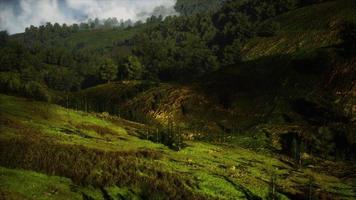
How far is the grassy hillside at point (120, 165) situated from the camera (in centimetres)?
4422

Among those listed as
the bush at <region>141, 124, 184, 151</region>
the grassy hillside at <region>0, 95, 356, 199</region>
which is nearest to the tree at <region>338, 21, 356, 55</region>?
the grassy hillside at <region>0, 95, 356, 199</region>

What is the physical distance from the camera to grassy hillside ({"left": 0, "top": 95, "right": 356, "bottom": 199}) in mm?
44219

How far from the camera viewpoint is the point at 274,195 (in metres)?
57.7

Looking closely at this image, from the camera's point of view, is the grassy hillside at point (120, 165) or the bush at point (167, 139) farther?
the bush at point (167, 139)

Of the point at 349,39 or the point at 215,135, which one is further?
the point at 349,39

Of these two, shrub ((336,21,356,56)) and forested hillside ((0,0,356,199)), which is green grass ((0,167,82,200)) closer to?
forested hillside ((0,0,356,199))

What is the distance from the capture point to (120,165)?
5356 cm

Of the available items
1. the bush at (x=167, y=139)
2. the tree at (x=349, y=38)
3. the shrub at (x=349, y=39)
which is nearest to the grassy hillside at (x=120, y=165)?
the bush at (x=167, y=139)

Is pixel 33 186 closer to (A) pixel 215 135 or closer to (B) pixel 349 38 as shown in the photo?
(A) pixel 215 135

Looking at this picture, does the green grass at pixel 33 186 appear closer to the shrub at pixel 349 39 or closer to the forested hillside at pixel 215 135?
the forested hillside at pixel 215 135

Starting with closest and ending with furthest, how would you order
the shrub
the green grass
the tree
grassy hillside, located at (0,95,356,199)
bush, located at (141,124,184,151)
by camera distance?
the green grass, grassy hillside, located at (0,95,356,199), bush, located at (141,124,184,151), the shrub, the tree

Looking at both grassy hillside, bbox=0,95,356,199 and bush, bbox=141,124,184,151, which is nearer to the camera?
grassy hillside, bbox=0,95,356,199

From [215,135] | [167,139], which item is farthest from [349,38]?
[167,139]

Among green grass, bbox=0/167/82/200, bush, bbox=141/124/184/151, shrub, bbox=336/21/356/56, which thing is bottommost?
bush, bbox=141/124/184/151
